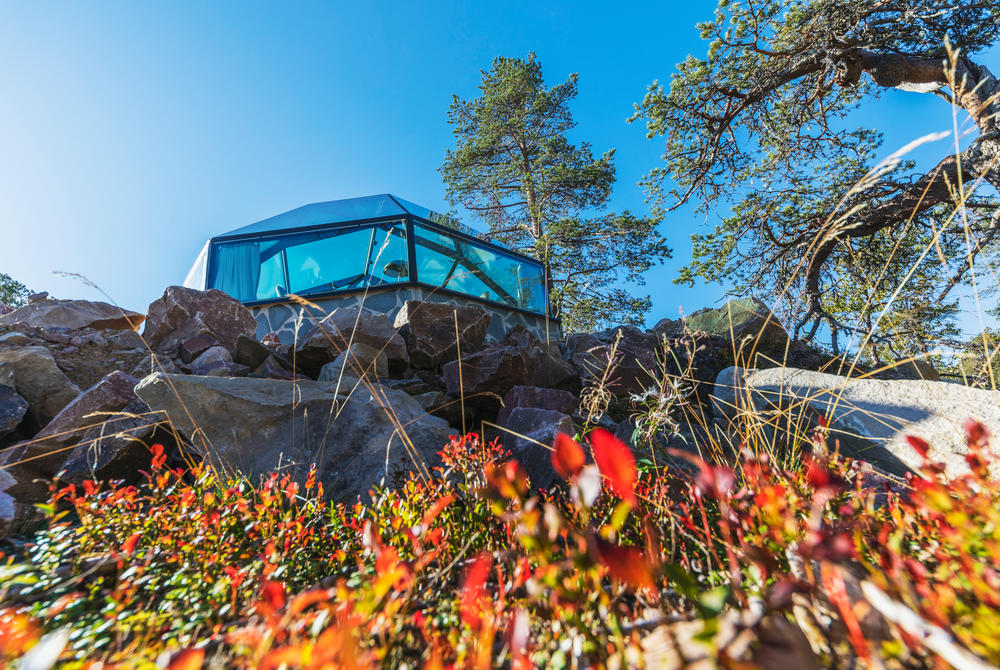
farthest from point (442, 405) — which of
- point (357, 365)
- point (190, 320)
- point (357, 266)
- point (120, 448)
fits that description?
point (357, 266)

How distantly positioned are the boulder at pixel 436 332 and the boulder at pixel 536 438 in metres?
1.64

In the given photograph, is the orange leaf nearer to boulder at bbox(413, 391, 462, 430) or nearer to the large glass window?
boulder at bbox(413, 391, 462, 430)

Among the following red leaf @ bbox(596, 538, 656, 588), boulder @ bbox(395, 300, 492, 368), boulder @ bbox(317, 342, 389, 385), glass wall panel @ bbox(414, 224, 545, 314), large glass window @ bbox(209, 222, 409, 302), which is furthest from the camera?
glass wall panel @ bbox(414, 224, 545, 314)

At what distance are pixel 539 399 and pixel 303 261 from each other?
28.2 ft

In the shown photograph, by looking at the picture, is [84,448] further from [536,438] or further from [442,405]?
[536,438]

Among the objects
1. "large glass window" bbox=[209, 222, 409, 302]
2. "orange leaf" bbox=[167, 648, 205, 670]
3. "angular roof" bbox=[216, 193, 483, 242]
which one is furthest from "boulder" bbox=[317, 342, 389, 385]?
"angular roof" bbox=[216, 193, 483, 242]

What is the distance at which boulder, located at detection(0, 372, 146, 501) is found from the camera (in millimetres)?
2832

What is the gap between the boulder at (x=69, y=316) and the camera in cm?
510

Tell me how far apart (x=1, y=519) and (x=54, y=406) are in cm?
184

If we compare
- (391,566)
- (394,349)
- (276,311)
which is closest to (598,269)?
(276,311)

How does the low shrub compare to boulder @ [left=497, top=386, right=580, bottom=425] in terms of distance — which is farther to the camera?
boulder @ [left=497, top=386, right=580, bottom=425]

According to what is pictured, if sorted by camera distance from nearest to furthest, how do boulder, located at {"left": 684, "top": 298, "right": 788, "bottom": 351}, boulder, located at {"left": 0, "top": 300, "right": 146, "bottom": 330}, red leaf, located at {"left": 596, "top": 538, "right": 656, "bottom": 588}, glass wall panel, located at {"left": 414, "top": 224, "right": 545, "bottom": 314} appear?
red leaf, located at {"left": 596, "top": 538, "right": 656, "bottom": 588}
boulder, located at {"left": 0, "top": 300, "right": 146, "bottom": 330}
boulder, located at {"left": 684, "top": 298, "right": 788, "bottom": 351}
glass wall panel, located at {"left": 414, "top": 224, "right": 545, "bottom": 314}

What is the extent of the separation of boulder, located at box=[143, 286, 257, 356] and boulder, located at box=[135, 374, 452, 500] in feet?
6.99

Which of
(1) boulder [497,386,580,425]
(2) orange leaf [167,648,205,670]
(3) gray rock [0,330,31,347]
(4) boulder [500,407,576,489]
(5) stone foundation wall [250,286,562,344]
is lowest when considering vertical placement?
(4) boulder [500,407,576,489]
